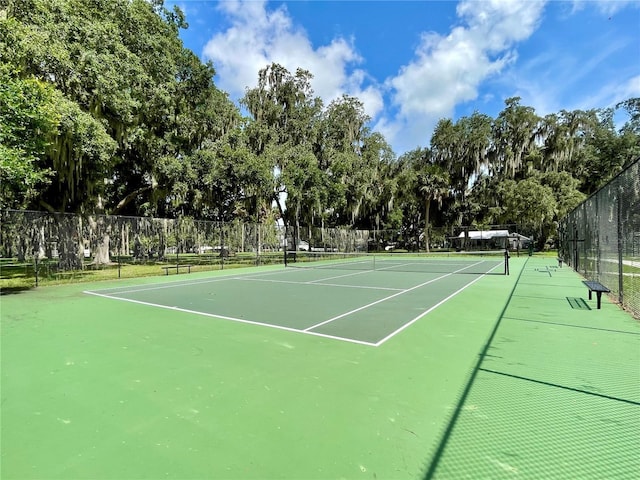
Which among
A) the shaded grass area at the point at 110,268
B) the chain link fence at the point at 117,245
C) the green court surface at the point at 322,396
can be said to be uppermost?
Result: the chain link fence at the point at 117,245

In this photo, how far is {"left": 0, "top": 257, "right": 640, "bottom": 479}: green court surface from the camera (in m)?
2.39

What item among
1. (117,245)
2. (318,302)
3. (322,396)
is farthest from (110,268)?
(322,396)

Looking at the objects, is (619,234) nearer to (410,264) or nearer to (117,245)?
(410,264)

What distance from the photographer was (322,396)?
11.0 feet

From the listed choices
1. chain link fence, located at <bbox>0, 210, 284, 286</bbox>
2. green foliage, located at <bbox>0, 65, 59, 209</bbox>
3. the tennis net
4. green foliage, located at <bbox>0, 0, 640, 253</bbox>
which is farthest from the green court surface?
the tennis net

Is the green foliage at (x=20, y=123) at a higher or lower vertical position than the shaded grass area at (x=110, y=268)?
higher

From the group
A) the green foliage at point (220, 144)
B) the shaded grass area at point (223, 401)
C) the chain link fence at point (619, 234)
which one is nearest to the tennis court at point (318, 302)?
the shaded grass area at point (223, 401)

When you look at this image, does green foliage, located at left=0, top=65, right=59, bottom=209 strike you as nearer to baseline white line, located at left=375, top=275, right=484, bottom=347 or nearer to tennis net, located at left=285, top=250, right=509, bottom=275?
baseline white line, located at left=375, top=275, right=484, bottom=347

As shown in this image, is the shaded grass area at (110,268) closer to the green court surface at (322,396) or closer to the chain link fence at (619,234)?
the green court surface at (322,396)

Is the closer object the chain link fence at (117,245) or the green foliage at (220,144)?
the green foliage at (220,144)

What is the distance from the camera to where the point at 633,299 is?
285 inches

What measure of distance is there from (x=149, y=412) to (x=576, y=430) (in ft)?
11.2

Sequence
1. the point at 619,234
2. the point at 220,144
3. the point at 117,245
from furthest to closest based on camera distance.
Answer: the point at 220,144 → the point at 117,245 → the point at 619,234

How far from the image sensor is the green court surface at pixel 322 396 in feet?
7.85
